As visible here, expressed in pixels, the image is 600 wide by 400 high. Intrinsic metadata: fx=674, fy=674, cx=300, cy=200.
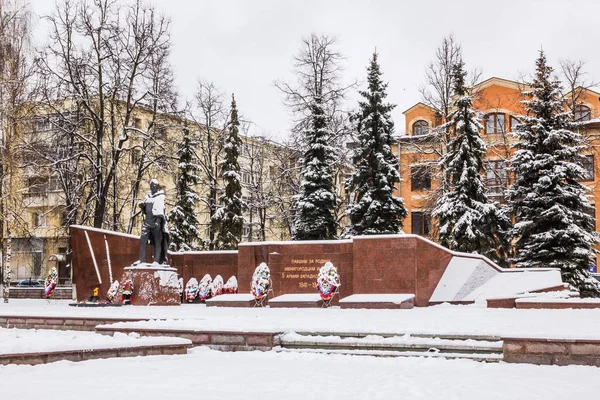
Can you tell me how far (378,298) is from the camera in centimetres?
1648

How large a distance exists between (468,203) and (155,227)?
12705 millimetres

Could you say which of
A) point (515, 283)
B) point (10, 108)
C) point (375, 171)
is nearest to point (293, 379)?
point (515, 283)

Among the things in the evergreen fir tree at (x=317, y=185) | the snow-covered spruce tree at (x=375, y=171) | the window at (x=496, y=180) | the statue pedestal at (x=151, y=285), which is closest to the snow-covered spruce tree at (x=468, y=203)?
the snow-covered spruce tree at (x=375, y=171)

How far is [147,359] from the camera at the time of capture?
8367mm

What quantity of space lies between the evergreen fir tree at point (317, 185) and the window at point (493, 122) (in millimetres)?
13801

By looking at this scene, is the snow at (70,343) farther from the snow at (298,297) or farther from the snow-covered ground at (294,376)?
the snow at (298,297)

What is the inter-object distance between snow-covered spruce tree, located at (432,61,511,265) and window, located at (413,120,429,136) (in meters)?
15.6

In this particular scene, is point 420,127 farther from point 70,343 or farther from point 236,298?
point 70,343

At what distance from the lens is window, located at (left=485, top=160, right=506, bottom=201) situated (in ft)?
99.0

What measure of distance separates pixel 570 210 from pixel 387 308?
9.88m

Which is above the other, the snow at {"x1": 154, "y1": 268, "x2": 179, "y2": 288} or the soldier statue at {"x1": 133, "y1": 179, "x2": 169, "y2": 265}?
the soldier statue at {"x1": 133, "y1": 179, "x2": 169, "y2": 265}

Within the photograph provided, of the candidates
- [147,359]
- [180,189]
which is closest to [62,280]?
[180,189]

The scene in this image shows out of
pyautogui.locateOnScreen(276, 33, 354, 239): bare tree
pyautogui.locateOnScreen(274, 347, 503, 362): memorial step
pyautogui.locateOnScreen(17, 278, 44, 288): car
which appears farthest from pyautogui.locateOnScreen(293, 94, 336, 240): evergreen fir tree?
pyautogui.locateOnScreen(17, 278, 44, 288): car

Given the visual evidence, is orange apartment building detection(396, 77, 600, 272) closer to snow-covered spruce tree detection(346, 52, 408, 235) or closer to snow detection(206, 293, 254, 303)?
snow-covered spruce tree detection(346, 52, 408, 235)
